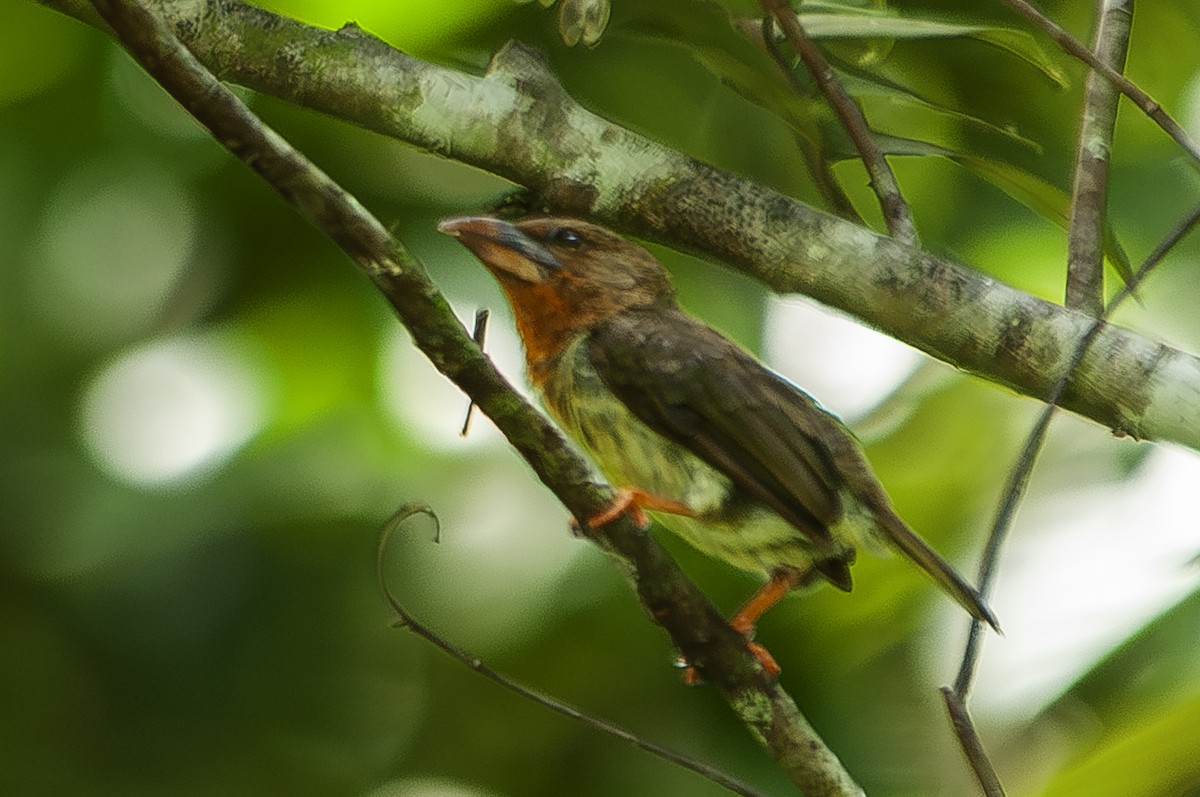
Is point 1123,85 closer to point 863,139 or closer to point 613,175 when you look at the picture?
point 863,139

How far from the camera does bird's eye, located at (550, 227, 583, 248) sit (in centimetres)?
316

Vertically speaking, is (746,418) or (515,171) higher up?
(515,171)

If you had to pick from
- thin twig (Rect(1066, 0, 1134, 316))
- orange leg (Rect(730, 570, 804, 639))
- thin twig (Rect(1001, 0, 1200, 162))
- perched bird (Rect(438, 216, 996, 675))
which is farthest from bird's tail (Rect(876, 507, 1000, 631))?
thin twig (Rect(1001, 0, 1200, 162))

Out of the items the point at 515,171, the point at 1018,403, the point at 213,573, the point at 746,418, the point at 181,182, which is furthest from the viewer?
the point at 181,182

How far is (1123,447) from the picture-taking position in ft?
13.0

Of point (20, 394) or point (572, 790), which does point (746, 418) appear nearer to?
point (572, 790)

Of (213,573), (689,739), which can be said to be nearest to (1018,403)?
(689,739)

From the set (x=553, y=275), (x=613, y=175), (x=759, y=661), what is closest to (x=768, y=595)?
(x=759, y=661)

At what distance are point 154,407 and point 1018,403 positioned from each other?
8.21 feet

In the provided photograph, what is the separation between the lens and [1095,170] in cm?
260

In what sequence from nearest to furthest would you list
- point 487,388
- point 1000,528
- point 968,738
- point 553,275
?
point 968,738, point 1000,528, point 487,388, point 553,275

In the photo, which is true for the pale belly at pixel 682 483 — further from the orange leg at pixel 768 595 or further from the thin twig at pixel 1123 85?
the thin twig at pixel 1123 85

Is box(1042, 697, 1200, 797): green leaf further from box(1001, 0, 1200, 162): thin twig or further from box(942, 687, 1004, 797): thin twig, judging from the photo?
box(1001, 0, 1200, 162): thin twig

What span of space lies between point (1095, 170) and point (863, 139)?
40 centimetres
